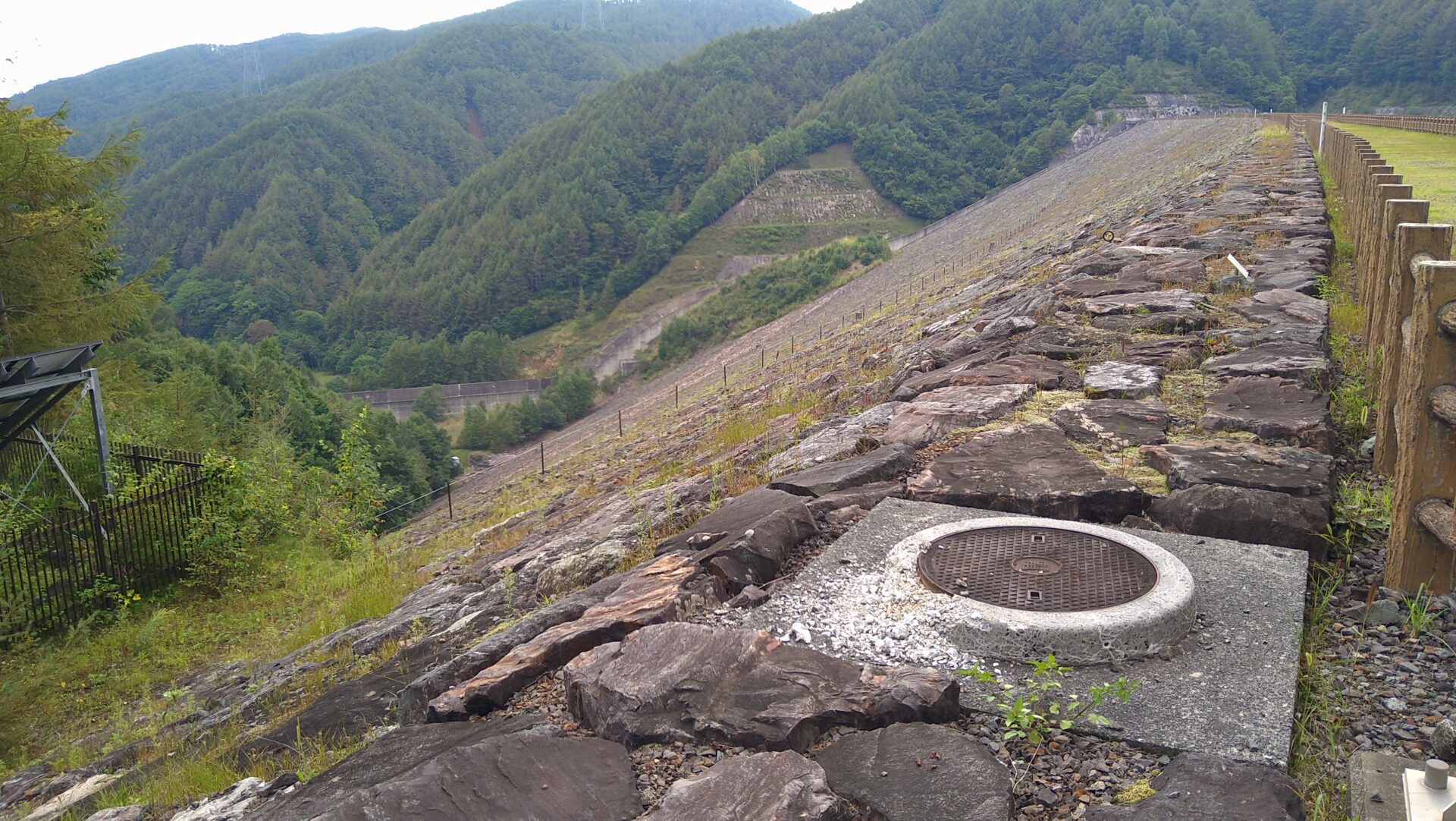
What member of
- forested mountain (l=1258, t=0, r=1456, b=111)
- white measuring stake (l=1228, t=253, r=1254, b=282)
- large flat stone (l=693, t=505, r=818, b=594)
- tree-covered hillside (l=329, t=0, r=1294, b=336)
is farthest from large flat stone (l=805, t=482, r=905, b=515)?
forested mountain (l=1258, t=0, r=1456, b=111)

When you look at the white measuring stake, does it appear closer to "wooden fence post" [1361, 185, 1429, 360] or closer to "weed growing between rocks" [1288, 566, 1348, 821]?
"wooden fence post" [1361, 185, 1429, 360]

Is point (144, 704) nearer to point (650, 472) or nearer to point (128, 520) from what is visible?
point (128, 520)

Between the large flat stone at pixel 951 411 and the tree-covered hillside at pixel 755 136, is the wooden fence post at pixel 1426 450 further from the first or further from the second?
the tree-covered hillside at pixel 755 136

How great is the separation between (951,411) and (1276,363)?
243 centimetres

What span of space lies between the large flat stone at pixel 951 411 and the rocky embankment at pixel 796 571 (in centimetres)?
3

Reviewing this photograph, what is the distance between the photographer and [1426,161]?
2186cm

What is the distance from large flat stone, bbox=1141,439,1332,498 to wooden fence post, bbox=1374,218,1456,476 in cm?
37

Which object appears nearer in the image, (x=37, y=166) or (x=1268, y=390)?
(x=1268, y=390)

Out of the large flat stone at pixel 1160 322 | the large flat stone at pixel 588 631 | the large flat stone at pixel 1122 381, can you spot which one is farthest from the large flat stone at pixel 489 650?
the large flat stone at pixel 1160 322

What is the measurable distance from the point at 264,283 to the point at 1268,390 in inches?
→ 5078

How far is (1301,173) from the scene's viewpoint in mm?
19031

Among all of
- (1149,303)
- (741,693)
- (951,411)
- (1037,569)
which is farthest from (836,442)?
(1149,303)

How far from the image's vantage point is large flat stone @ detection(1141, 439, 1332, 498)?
4.60 m

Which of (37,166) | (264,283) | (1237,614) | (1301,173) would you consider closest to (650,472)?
(1237,614)
